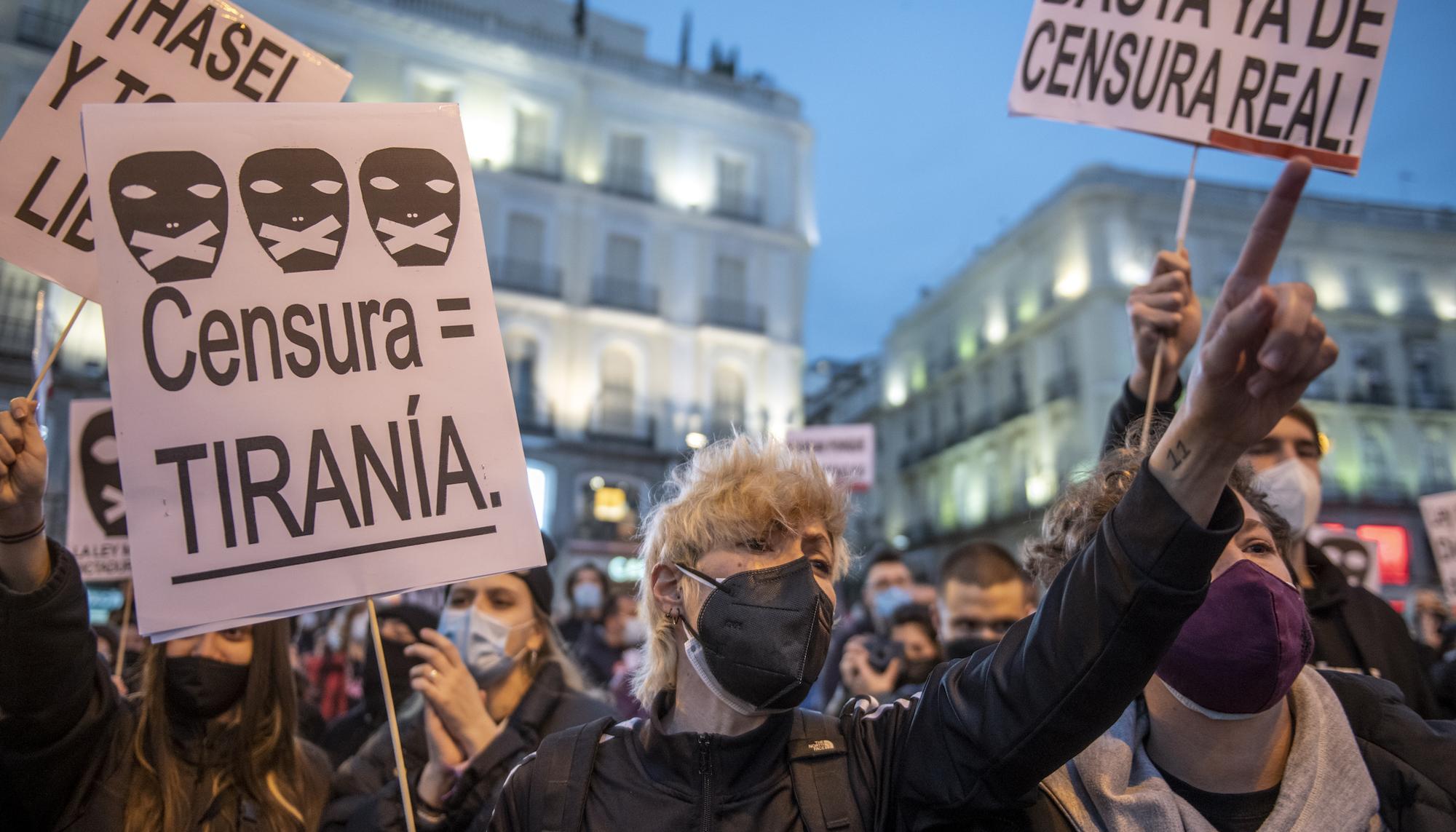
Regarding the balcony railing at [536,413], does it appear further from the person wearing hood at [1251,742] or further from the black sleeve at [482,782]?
the person wearing hood at [1251,742]

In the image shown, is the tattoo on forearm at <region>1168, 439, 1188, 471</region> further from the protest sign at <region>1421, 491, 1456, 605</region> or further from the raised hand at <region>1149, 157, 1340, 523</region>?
the protest sign at <region>1421, 491, 1456, 605</region>

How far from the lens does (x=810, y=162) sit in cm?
3300

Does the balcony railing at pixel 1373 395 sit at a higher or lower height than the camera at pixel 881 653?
higher

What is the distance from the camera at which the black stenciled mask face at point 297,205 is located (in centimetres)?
238

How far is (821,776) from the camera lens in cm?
Answer: 208

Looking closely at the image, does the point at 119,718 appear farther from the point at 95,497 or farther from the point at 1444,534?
the point at 1444,534

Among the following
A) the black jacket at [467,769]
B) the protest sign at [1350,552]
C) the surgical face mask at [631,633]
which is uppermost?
the protest sign at [1350,552]

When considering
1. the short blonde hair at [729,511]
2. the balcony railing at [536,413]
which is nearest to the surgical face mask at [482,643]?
the short blonde hair at [729,511]

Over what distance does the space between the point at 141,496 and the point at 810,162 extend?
32163 mm

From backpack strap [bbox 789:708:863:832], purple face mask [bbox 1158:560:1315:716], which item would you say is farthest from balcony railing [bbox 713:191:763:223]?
purple face mask [bbox 1158:560:1315:716]

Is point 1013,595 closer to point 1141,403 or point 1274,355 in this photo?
point 1141,403

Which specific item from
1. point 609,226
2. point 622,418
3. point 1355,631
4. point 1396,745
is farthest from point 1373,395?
point 1396,745

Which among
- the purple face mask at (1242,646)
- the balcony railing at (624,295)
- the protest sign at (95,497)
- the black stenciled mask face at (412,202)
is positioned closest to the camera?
the purple face mask at (1242,646)

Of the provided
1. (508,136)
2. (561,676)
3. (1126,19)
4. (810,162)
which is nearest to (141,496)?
(561,676)
